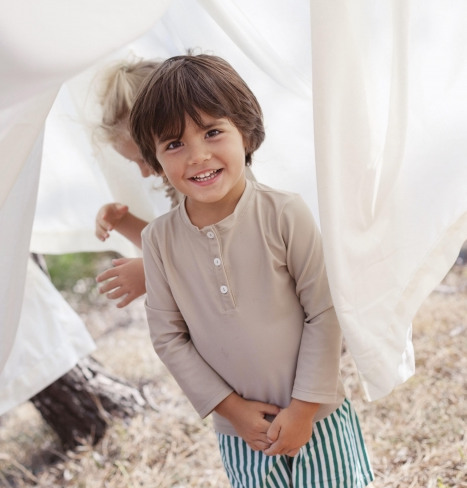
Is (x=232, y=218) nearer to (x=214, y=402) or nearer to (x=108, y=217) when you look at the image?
(x=214, y=402)

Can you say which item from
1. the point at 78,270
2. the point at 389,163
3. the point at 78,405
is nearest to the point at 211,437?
the point at 78,405

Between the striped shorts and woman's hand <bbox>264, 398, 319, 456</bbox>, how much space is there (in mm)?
67

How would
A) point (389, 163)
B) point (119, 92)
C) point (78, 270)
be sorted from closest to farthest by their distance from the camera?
1. point (389, 163)
2. point (119, 92)
3. point (78, 270)

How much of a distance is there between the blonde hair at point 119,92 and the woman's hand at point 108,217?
0.18 meters

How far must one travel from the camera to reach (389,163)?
1057 mm

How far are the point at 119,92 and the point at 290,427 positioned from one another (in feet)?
2.88

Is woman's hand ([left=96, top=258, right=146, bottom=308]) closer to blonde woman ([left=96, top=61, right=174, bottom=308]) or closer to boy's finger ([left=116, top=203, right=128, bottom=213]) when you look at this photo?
blonde woman ([left=96, top=61, right=174, bottom=308])

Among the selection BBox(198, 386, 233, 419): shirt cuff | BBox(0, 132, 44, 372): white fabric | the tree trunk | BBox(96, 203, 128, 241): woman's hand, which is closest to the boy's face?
BBox(0, 132, 44, 372): white fabric

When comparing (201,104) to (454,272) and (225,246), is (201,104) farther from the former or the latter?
(454,272)

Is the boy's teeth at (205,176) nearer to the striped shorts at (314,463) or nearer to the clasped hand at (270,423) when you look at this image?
the clasped hand at (270,423)

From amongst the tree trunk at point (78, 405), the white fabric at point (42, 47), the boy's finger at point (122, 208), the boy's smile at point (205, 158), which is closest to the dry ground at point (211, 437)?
the tree trunk at point (78, 405)

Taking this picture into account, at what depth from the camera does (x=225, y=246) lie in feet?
3.92

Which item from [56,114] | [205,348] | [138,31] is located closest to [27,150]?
[138,31]

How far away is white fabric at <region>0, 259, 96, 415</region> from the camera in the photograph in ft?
6.06
